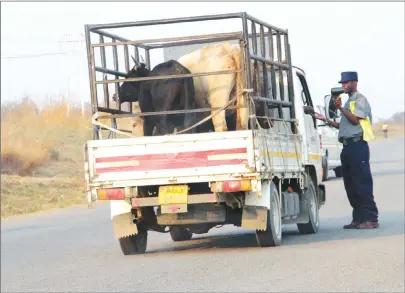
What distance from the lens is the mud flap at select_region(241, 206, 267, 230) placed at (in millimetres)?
12250

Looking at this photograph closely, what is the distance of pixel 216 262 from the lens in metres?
11.4

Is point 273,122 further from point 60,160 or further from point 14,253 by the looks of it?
point 60,160

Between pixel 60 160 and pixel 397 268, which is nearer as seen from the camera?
pixel 397 268

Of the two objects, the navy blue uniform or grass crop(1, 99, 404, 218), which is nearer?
the navy blue uniform

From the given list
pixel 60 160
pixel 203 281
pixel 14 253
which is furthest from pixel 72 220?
pixel 60 160

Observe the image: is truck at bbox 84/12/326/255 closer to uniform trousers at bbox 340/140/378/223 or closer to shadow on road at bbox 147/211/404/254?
shadow on road at bbox 147/211/404/254

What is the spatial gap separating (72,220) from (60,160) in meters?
18.6

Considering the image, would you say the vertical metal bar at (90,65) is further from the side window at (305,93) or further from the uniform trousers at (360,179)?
the uniform trousers at (360,179)

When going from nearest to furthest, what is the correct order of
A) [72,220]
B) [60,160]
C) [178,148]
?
1. [178,148]
2. [72,220]
3. [60,160]

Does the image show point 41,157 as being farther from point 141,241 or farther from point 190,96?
point 190,96

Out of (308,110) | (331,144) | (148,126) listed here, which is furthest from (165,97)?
(331,144)

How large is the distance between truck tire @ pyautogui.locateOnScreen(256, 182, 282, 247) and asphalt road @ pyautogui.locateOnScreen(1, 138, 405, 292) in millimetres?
161

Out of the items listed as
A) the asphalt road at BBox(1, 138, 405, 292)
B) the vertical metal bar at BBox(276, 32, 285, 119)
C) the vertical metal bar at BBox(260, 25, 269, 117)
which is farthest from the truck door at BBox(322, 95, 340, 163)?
the vertical metal bar at BBox(260, 25, 269, 117)

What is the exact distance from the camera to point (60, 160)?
39219mm
